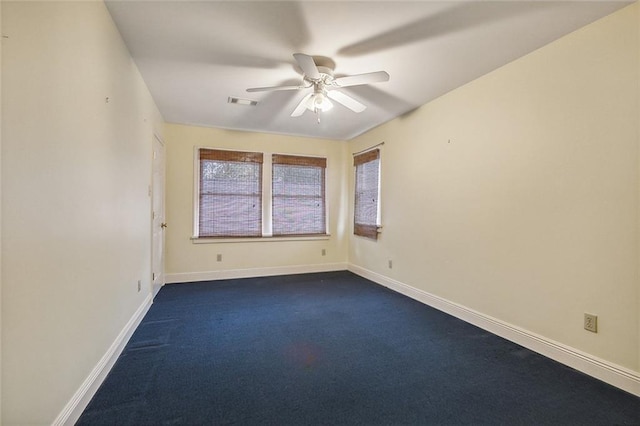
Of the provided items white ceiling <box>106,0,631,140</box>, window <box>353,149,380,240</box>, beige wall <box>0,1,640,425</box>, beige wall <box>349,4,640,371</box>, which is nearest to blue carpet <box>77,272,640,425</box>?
beige wall <box>0,1,640,425</box>

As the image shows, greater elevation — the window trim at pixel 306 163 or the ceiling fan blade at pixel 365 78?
the ceiling fan blade at pixel 365 78

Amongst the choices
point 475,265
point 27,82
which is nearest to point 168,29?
point 27,82

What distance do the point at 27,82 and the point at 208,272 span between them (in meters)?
3.67

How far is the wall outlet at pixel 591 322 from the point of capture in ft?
6.44

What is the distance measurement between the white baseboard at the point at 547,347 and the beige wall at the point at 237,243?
2036 millimetres

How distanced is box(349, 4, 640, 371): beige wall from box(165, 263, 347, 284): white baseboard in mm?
2017

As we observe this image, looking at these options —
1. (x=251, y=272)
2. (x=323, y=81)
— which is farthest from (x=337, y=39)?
(x=251, y=272)

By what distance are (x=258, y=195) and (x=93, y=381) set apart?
329 cm

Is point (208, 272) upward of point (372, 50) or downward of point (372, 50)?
downward

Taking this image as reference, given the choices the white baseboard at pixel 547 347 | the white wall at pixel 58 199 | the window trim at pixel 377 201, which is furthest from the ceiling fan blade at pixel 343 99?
the white baseboard at pixel 547 347

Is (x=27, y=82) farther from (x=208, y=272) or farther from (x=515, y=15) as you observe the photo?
(x=208, y=272)

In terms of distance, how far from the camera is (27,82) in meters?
1.13

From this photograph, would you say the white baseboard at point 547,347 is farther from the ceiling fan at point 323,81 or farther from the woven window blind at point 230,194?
the woven window blind at point 230,194

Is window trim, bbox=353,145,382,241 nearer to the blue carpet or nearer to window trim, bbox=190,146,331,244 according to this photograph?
window trim, bbox=190,146,331,244
